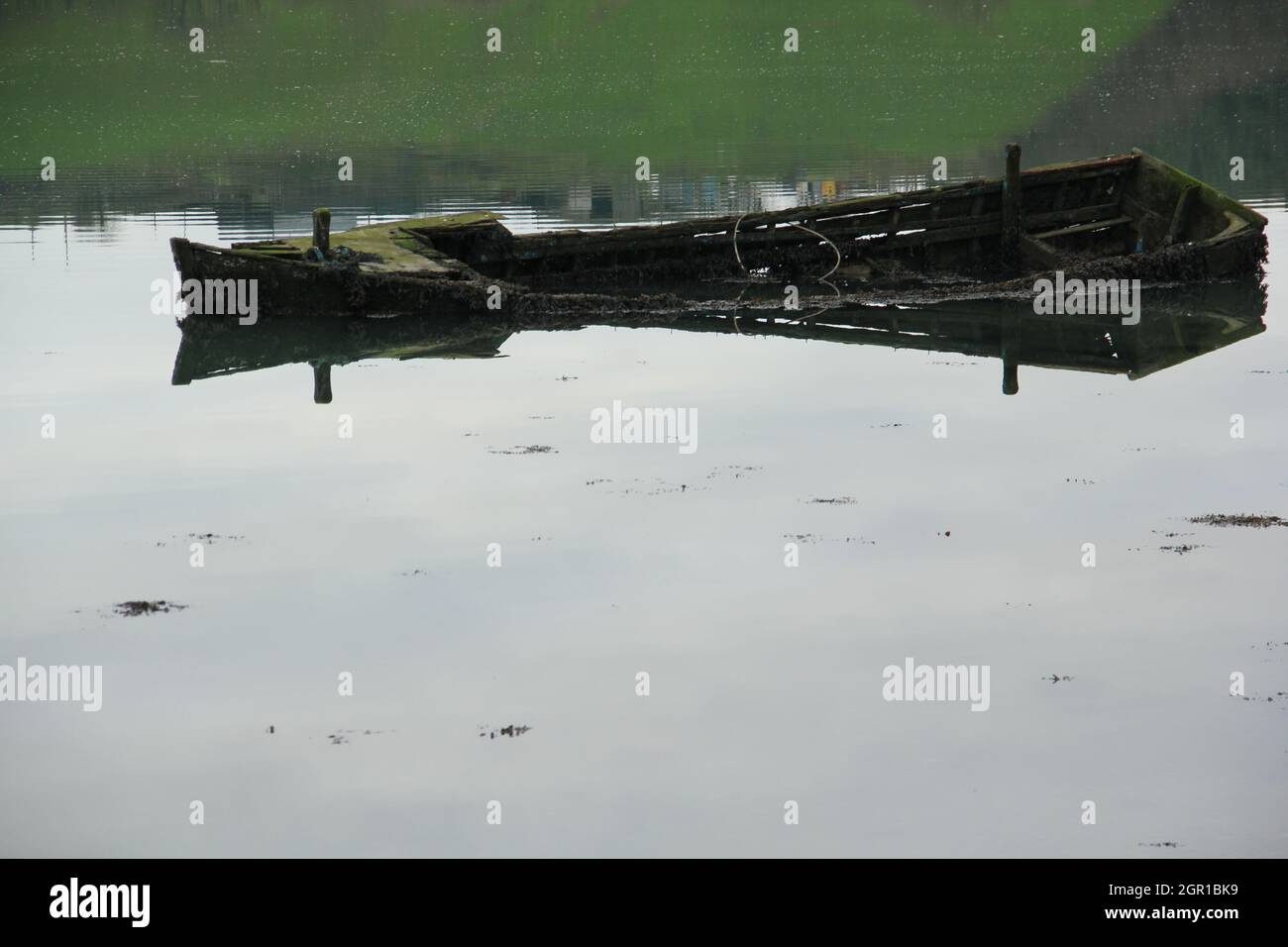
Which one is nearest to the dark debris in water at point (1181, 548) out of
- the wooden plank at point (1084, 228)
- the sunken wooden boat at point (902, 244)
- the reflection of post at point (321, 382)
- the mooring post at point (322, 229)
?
the reflection of post at point (321, 382)

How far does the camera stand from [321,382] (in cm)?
2333

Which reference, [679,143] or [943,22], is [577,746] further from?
[943,22]

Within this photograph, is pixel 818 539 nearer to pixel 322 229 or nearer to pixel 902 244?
pixel 322 229

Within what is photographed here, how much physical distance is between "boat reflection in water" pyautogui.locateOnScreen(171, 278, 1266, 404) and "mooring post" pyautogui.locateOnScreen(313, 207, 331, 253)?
1150mm

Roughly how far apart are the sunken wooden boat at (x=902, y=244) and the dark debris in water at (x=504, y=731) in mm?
17854

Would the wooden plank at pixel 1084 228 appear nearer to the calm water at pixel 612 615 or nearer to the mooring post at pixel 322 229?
the calm water at pixel 612 615

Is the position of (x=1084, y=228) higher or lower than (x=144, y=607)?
higher

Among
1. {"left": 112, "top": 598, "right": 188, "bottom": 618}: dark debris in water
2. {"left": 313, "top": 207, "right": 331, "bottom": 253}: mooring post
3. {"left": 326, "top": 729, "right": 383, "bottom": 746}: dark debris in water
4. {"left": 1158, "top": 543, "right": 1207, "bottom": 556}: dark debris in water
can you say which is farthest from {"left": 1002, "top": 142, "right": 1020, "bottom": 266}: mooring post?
{"left": 326, "top": 729, "right": 383, "bottom": 746}: dark debris in water

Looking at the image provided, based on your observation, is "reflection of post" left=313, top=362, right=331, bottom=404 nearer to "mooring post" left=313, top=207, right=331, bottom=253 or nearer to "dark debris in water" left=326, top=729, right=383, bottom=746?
"mooring post" left=313, top=207, right=331, bottom=253

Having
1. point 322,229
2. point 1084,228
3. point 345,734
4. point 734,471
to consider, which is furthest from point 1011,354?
point 345,734

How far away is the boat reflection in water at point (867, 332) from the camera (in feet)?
81.9

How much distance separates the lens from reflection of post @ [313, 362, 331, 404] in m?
22.4

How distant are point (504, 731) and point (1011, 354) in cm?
1571

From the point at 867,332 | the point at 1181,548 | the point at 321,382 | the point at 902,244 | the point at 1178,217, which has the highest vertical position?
the point at 1178,217
